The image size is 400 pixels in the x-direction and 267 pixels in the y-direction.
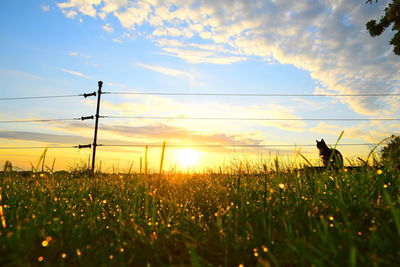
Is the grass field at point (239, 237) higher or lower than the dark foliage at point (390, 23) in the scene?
lower

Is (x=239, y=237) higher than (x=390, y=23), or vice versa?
(x=390, y=23)

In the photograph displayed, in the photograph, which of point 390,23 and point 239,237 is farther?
point 390,23

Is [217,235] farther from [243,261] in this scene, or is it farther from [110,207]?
[110,207]

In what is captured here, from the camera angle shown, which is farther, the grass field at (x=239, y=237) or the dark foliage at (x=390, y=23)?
the dark foliage at (x=390, y=23)

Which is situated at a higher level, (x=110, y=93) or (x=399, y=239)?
(x=110, y=93)

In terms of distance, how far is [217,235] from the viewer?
2.52 metres

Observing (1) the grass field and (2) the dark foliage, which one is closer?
(1) the grass field

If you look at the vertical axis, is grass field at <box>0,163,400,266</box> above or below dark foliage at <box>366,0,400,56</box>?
below

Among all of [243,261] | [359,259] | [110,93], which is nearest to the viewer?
[359,259]

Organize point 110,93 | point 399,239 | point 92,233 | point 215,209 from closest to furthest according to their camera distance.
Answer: point 399,239 → point 92,233 → point 215,209 → point 110,93

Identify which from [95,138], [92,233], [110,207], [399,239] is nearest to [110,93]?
[95,138]

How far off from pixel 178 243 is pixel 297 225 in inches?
35.1

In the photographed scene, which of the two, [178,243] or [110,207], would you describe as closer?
[178,243]

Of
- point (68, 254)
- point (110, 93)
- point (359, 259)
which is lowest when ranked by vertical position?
point (68, 254)
